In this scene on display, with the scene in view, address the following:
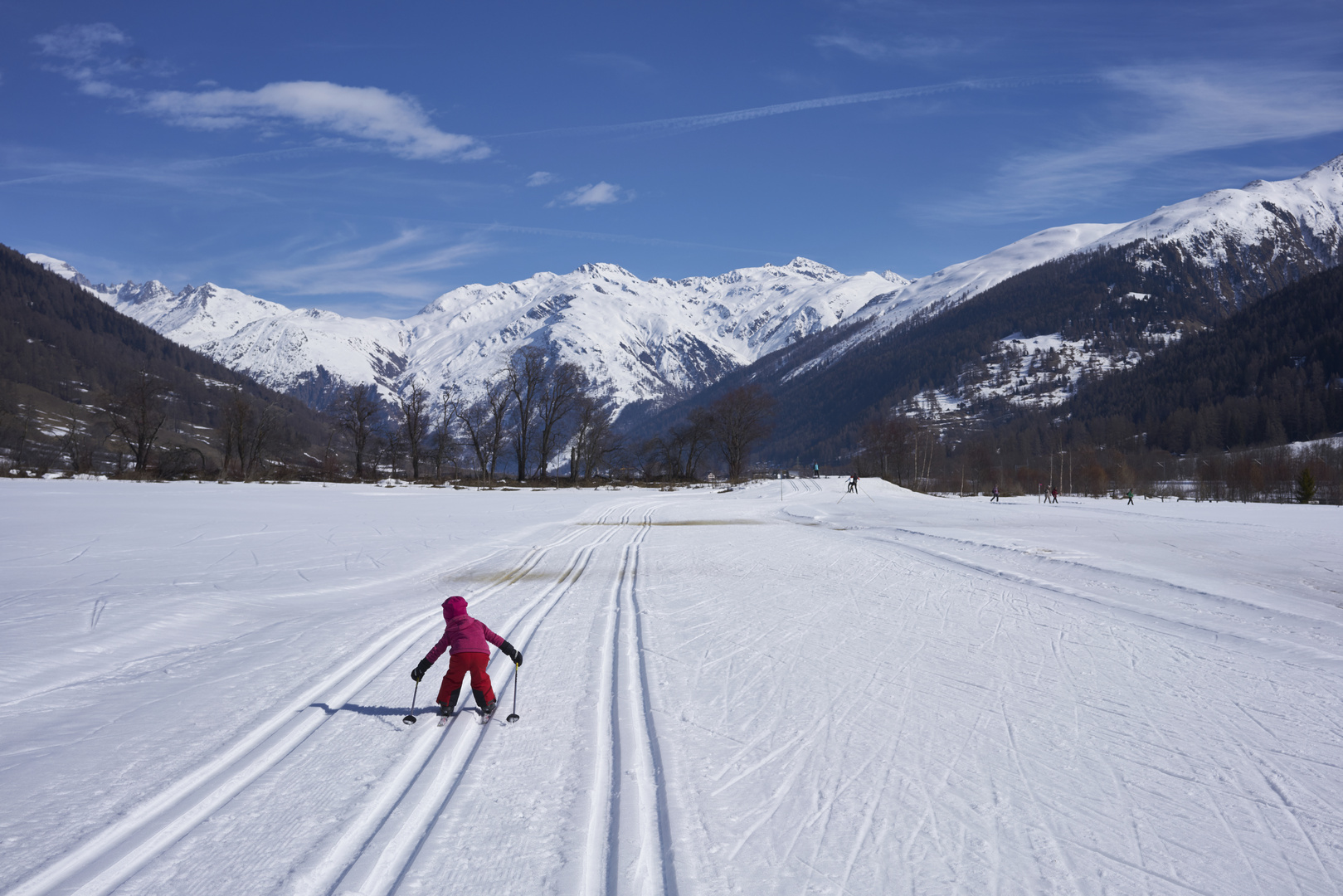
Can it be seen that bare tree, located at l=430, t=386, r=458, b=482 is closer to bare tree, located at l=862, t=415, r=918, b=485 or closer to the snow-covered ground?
the snow-covered ground

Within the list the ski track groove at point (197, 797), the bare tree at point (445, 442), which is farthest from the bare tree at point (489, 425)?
the ski track groove at point (197, 797)

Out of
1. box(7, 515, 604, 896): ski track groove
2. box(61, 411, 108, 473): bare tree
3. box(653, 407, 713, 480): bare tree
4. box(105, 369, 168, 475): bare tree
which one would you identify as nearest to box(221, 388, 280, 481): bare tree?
box(105, 369, 168, 475): bare tree

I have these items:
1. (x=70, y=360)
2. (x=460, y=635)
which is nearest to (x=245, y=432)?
(x=460, y=635)

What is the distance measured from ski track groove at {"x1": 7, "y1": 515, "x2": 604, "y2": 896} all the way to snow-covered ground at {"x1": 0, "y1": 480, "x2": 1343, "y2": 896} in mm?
26

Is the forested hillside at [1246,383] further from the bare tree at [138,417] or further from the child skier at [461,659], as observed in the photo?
the child skier at [461,659]

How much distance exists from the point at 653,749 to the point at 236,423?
59645mm

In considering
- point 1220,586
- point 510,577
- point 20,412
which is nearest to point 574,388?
point 20,412

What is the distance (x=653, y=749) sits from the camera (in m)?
5.49

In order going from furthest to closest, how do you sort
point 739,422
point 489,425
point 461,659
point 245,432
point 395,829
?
1. point 739,422
2. point 489,425
3. point 245,432
4. point 461,659
5. point 395,829

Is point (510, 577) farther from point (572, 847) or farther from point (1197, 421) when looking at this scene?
point (1197, 421)

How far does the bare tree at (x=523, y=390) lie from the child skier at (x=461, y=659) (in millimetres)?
55408

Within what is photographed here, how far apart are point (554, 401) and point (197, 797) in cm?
5946

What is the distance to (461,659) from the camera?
6430 millimetres

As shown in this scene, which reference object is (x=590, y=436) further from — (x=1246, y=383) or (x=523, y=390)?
(x=1246, y=383)
